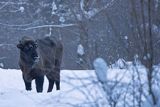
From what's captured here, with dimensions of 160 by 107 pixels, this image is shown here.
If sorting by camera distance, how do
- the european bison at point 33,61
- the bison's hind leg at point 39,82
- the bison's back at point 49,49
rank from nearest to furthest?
the european bison at point 33,61 < the bison's hind leg at point 39,82 < the bison's back at point 49,49

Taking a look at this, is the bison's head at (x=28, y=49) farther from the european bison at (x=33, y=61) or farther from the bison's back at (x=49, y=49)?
the bison's back at (x=49, y=49)

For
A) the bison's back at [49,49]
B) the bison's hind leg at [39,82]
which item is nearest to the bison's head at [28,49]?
the bison's back at [49,49]

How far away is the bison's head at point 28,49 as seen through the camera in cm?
1126

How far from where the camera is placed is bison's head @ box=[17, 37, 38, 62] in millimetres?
11258

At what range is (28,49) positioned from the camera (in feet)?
37.2

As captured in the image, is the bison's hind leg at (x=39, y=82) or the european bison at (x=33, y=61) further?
the bison's hind leg at (x=39, y=82)

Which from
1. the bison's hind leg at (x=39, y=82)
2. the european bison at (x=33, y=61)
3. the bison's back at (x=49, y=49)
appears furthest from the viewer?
the bison's back at (x=49, y=49)

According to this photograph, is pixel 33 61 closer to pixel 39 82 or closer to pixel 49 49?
pixel 39 82

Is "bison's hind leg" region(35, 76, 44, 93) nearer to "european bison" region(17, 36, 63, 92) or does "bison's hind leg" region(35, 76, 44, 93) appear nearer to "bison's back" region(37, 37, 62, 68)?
"european bison" region(17, 36, 63, 92)

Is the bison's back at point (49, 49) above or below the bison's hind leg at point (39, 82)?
above

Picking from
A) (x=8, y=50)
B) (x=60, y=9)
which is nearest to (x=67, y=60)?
(x=60, y=9)

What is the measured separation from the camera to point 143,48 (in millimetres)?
4270

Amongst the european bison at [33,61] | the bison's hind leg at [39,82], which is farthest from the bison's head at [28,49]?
the bison's hind leg at [39,82]

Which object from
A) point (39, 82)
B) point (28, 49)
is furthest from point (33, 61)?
point (39, 82)
